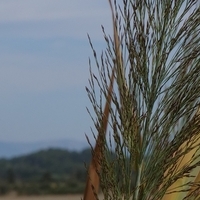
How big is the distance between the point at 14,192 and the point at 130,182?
18918mm

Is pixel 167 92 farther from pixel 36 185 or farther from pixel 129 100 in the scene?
pixel 36 185

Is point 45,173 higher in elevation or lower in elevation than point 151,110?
higher

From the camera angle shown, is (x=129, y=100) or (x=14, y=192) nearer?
(x=129, y=100)

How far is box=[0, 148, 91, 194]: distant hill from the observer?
67.2 ft

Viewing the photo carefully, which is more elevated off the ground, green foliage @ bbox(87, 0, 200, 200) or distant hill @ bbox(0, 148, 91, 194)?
distant hill @ bbox(0, 148, 91, 194)

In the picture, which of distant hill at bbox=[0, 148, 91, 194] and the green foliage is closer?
the green foliage

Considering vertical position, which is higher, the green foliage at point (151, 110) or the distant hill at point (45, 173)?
the distant hill at point (45, 173)

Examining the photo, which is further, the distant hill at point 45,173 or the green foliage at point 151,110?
the distant hill at point 45,173

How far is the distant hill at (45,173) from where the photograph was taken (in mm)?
20484

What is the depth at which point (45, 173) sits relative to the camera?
73.4ft

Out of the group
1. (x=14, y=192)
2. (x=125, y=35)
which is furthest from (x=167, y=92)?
(x=14, y=192)

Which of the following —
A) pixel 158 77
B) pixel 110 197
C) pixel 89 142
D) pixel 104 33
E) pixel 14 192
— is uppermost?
pixel 14 192

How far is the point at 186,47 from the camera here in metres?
1.95

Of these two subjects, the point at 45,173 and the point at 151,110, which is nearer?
the point at 151,110
